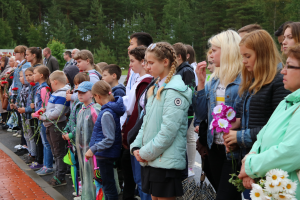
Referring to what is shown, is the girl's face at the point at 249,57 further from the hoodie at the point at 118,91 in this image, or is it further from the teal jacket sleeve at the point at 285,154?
the hoodie at the point at 118,91

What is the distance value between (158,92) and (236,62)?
2.67 feet

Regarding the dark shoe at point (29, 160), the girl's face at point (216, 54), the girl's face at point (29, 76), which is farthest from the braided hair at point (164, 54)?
the dark shoe at point (29, 160)

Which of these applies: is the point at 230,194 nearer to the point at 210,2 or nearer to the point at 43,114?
the point at 43,114

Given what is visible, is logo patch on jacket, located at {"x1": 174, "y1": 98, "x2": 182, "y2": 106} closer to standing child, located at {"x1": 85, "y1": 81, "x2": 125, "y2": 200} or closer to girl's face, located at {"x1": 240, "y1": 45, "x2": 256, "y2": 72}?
girl's face, located at {"x1": 240, "y1": 45, "x2": 256, "y2": 72}

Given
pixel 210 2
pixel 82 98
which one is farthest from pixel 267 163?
pixel 210 2

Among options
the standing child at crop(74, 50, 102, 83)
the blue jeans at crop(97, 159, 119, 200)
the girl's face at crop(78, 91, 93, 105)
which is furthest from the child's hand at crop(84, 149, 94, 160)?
the standing child at crop(74, 50, 102, 83)

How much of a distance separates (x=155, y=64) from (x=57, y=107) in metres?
2.94

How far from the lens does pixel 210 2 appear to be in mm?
49062

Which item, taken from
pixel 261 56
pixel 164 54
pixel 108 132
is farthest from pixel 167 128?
pixel 108 132

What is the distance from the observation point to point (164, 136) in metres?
2.89

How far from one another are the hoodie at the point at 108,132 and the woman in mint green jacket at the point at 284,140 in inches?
84.7

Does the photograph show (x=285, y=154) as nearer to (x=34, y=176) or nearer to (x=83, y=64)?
(x=83, y=64)

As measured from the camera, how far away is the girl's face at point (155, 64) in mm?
3154

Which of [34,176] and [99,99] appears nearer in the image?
[99,99]
